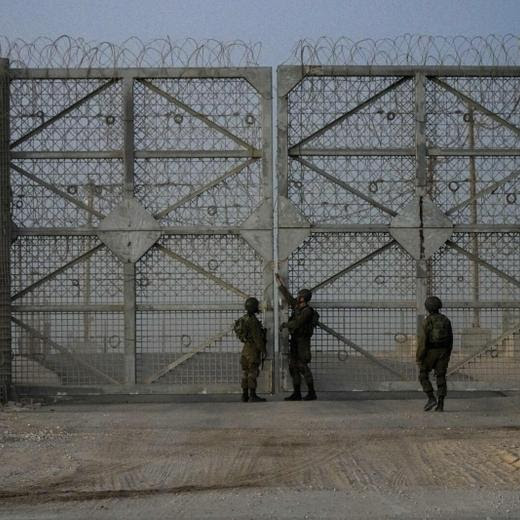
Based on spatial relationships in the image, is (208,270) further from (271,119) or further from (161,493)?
(161,493)

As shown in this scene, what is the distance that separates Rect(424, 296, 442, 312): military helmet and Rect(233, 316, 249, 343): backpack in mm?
2237

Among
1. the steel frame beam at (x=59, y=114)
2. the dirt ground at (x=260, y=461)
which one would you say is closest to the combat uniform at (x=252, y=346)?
the dirt ground at (x=260, y=461)

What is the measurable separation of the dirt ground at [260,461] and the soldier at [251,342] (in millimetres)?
416

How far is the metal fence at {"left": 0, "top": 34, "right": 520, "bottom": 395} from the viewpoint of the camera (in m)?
11.8

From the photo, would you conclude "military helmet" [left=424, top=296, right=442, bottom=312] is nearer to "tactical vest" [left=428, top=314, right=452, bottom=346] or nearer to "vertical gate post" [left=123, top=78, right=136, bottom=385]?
"tactical vest" [left=428, top=314, right=452, bottom=346]

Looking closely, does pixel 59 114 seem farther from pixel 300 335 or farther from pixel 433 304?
pixel 433 304

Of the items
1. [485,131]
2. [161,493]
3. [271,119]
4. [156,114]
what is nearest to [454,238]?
[485,131]

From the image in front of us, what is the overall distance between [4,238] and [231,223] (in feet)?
9.49

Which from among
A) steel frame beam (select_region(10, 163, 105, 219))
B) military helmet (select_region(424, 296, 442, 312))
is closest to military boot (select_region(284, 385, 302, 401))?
military helmet (select_region(424, 296, 442, 312))

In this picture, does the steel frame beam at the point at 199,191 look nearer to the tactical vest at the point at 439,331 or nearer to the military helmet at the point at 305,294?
the military helmet at the point at 305,294

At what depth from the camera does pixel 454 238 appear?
12.0 metres

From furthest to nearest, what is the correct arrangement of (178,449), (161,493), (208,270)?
(208,270) → (178,449) → (161,493)

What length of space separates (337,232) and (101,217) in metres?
3.04

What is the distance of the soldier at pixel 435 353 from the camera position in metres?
10.8
